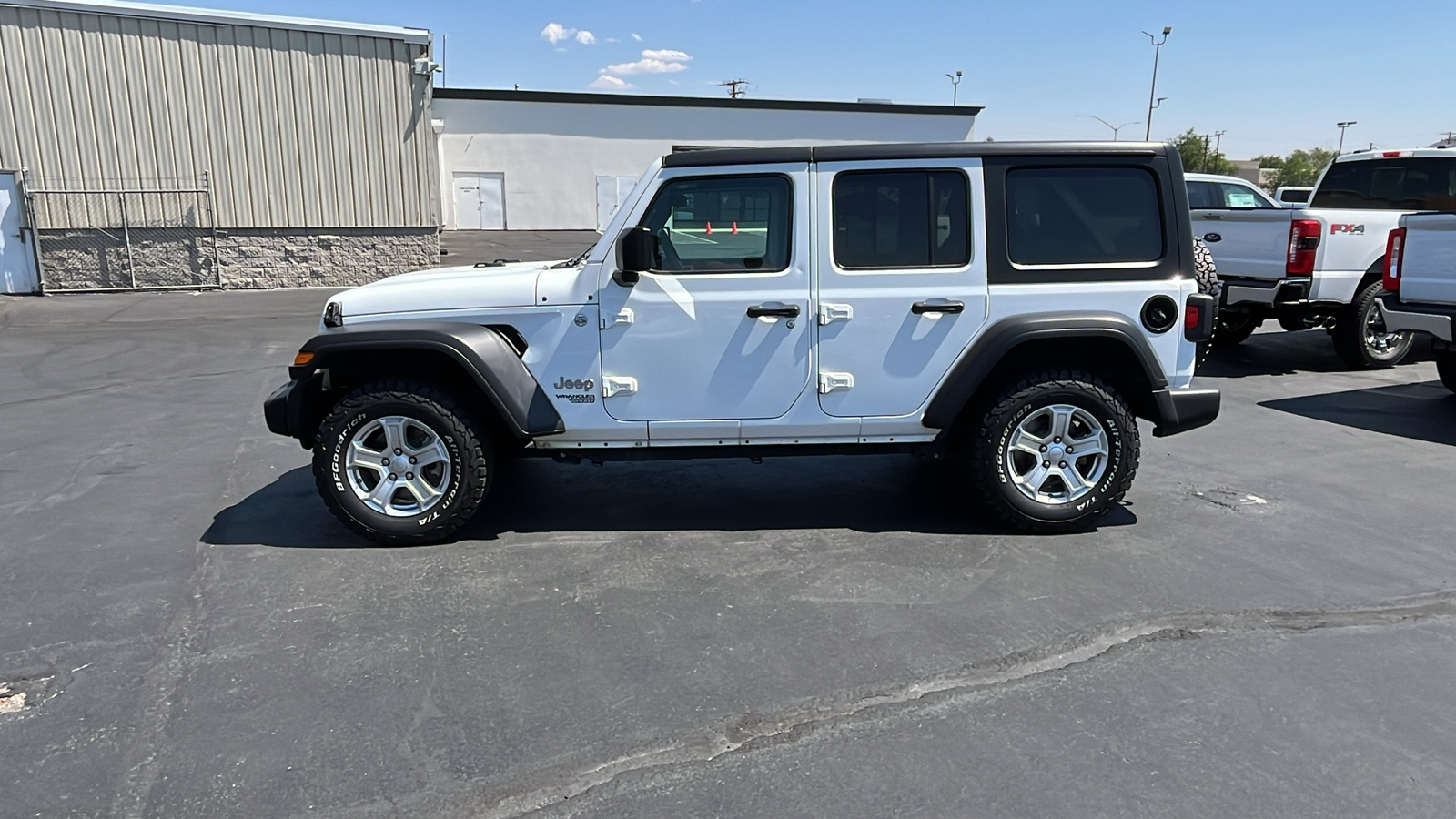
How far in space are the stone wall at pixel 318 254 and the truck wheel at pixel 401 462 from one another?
47.5 feet

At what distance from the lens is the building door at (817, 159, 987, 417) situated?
15.3 ft

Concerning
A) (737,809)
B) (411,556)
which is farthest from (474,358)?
(737,809)

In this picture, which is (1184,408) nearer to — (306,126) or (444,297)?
(444,297)

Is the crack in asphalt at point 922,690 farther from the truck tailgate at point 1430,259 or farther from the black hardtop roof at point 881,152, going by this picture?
the truck tailgate at point 1430,259

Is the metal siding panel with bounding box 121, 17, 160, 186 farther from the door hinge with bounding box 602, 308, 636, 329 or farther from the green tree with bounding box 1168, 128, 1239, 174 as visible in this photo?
the green tree with bounding box 1168, 128, 1239, 174

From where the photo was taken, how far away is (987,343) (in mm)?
4637

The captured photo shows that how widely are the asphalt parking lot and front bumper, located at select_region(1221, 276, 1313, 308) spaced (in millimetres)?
3074

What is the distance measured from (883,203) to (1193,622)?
232 cm

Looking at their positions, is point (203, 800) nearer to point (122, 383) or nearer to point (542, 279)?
point (542, 279)

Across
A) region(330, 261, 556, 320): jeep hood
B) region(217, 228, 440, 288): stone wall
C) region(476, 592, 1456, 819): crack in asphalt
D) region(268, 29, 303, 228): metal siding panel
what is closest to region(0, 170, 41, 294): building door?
region(217, 228, 440, 288): stone wall

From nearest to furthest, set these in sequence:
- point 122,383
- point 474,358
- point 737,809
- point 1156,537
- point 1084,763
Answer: point 737,809 → point 1084,763 → point 474,358 → point 1156,537 → point 122,383

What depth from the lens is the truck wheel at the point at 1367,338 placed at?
30.5 ft

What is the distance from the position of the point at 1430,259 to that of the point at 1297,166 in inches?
3448

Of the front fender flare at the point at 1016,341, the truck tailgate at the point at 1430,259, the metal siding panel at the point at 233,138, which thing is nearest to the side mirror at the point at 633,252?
the front fender flare at the point at 1016,341
